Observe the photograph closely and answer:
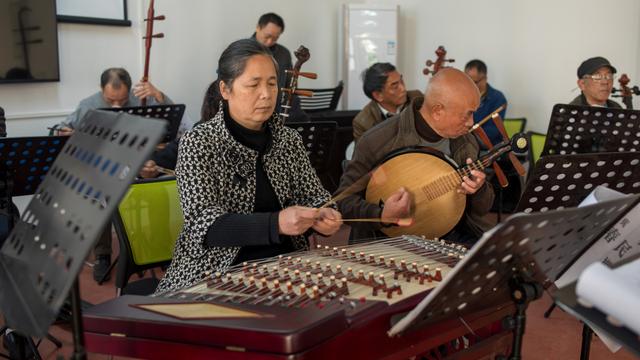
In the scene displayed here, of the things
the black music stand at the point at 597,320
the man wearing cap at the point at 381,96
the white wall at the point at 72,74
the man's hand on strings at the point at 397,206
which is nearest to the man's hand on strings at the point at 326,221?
the man's hand on strings at the point at 397,206

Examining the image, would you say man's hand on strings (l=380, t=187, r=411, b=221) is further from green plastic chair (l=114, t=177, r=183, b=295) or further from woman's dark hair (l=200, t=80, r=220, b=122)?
woman's dark hair (l=200, t=80, r=220, b=122)

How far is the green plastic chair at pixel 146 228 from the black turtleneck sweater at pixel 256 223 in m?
0.43

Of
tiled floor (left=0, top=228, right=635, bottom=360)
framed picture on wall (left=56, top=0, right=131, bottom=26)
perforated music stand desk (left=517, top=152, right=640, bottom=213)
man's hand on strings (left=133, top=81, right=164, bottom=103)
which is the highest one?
framed picture on wall (left=56, top=0, right=131, bottom=26)

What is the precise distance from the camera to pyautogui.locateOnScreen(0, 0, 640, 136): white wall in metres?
5.29

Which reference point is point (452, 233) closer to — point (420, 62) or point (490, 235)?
point (490, 235)

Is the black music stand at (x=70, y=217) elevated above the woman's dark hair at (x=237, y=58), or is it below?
below

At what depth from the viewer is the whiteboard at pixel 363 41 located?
7.22 metres

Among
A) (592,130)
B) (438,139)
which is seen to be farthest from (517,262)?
(592,130)

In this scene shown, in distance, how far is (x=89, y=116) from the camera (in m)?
1.33

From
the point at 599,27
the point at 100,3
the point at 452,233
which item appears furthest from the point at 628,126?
the point at 100,3

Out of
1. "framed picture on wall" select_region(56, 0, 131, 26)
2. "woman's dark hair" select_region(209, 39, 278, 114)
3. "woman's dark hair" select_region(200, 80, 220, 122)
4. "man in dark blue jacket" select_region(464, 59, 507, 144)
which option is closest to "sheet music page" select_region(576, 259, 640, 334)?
"woman's dark hair" select_region(209, 39, 278, 114)

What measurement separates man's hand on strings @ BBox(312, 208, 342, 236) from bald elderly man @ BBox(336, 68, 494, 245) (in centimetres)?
54

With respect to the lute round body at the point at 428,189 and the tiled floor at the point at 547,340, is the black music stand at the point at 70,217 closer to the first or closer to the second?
the lute round body at the point at 428,189

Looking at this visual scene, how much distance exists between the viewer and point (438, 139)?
276 centimetres
